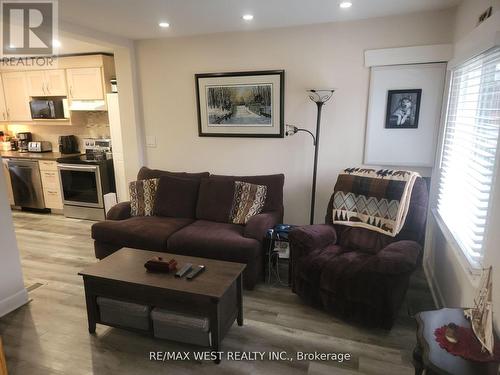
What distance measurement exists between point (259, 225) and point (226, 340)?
1.04m

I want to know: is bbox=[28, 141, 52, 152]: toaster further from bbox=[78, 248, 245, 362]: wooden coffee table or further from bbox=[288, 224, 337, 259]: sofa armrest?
bbox=[288, 224, 337, 259]: sofa armrest

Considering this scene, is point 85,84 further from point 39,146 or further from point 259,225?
point 259,225

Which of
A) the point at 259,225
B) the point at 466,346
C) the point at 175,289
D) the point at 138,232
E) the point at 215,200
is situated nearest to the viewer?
the point at 466,346

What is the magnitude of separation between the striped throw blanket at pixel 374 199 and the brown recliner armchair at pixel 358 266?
65 mm

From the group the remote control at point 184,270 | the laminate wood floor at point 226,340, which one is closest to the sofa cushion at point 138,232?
the laminate wood floor at point 226,340

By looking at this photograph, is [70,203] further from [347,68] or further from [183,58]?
[347,68]

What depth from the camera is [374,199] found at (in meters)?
2.90

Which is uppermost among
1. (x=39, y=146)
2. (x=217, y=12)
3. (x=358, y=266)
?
(x=217, y=12)

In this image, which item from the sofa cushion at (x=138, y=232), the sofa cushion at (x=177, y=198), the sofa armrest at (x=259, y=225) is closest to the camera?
the sofa armrest at (x=259, y=225)

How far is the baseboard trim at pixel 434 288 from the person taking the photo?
2663 millimetres

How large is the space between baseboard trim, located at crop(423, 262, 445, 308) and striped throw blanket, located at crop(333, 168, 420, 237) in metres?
0.62

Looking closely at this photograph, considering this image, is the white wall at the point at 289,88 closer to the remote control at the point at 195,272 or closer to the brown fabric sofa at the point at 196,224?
the brown fabric sofa at the point at 196,224

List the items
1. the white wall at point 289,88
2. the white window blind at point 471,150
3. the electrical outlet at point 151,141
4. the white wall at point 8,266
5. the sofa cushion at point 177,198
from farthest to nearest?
1. the electrical outlet at point 151,141
2. the sofa cushion at point 177,198
3. the white wall at point 289,88
4. the white wall at point 8,266
5. the white window blind at point 471,150

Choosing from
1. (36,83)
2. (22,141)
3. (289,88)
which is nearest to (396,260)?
(289,88)
